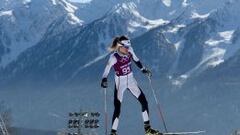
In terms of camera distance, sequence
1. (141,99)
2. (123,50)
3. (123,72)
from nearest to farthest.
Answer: (123,50)
(123,72)
(141,99)

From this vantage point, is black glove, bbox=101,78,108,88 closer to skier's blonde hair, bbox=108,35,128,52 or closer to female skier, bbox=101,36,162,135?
female skier, bbox=101,36,162,135

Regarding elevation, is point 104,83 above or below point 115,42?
below

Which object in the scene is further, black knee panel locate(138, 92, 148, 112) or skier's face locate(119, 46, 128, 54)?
black knee panel locate(138, 92, 148, 112)

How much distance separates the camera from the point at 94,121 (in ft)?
230

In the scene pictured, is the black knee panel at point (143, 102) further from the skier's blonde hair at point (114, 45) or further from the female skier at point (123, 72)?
the skier's blonde hair at point (114, 45)

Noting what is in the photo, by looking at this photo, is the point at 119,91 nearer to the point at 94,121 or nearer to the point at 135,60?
the point at 135,60

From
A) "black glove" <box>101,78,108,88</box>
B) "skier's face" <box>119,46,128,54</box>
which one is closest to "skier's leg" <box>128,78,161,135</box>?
"black glove" <box>101,78,108,88</box>

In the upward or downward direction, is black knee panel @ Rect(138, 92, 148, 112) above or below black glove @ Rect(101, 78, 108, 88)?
below

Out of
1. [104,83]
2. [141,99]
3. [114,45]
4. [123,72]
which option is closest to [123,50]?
[114,45]

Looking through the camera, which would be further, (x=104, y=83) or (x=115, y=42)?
(x=104, y=83)

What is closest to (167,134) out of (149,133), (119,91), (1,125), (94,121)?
(149,133)

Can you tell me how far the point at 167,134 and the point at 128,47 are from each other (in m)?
2.60

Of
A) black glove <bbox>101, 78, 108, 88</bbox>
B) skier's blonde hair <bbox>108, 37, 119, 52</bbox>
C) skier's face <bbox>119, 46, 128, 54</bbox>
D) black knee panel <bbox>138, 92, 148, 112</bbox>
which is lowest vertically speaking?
black knee panel <bbox>138, 92, 148, 112</bbox>

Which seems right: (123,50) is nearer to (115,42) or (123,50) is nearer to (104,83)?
(115,42)
